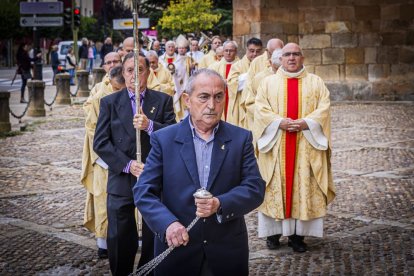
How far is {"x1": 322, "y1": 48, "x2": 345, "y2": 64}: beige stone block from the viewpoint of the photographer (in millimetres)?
23000

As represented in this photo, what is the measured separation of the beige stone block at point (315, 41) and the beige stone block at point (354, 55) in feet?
1.94

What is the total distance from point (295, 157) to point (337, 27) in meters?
16.3

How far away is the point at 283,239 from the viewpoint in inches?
308

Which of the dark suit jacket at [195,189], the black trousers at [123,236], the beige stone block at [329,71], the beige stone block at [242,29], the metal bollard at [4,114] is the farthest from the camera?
the beige stone block at [329,71]

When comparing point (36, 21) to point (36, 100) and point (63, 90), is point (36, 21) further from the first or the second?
point (36, 100)

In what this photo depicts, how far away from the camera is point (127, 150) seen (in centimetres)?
587

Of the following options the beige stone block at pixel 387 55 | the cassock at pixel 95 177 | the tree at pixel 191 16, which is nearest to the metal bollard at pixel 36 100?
the beige stone block at pixel 387 55

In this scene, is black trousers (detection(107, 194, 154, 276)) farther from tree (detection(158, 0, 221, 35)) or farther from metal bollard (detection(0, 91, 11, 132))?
tree (detection(158, 0, 221, 35))

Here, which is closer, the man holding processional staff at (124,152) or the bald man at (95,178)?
the man holding processional staff at (124,152)

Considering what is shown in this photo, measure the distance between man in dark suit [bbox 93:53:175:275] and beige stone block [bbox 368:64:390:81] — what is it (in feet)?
Result: 57.8

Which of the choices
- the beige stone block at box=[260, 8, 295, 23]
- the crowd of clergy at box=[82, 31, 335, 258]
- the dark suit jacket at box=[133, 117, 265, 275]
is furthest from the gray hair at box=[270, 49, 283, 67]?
the beige stone block at box=[260, 8, 295, 23]

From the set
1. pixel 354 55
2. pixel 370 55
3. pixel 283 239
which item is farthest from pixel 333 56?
pixel 283 239

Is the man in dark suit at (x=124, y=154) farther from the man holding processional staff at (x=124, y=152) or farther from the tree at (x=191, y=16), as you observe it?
the tree at (x=191, y=16)

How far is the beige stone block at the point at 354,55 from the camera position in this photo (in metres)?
22.9
